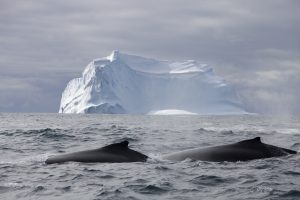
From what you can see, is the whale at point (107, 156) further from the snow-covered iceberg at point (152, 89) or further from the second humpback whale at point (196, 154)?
the snow-covered iceberg at point (152, 89)

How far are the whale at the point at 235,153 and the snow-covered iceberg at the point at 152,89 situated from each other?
11091cm

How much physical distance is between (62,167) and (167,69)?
435 feet

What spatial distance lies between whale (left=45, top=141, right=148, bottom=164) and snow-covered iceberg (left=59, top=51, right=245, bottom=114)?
111 metres

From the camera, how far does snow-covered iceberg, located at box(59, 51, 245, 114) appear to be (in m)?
128

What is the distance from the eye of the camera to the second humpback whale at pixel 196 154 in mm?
14008

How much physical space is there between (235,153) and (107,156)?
3649mm

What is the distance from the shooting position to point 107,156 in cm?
1403

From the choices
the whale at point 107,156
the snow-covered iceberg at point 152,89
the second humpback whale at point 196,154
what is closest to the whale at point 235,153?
the second humpback whale at point 196,154

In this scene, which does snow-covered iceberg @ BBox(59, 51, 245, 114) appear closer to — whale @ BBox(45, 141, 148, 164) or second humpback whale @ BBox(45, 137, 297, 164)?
second humpback whale @ BBox(45, 137, 297, 164)

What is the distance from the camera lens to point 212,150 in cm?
1493

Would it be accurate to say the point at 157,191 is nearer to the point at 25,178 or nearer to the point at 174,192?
the point at 174,192

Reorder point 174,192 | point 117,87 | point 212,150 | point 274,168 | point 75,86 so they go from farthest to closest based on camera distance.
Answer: point 75,86 → point 117,87 → point 212,150 → point 274,168 → point 174,192

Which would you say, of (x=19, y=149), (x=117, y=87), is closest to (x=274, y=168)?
(x=19, y=149)

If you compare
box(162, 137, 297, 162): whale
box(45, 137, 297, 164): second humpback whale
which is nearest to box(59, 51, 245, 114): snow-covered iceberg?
box(162, 137, 297, 162): whale
